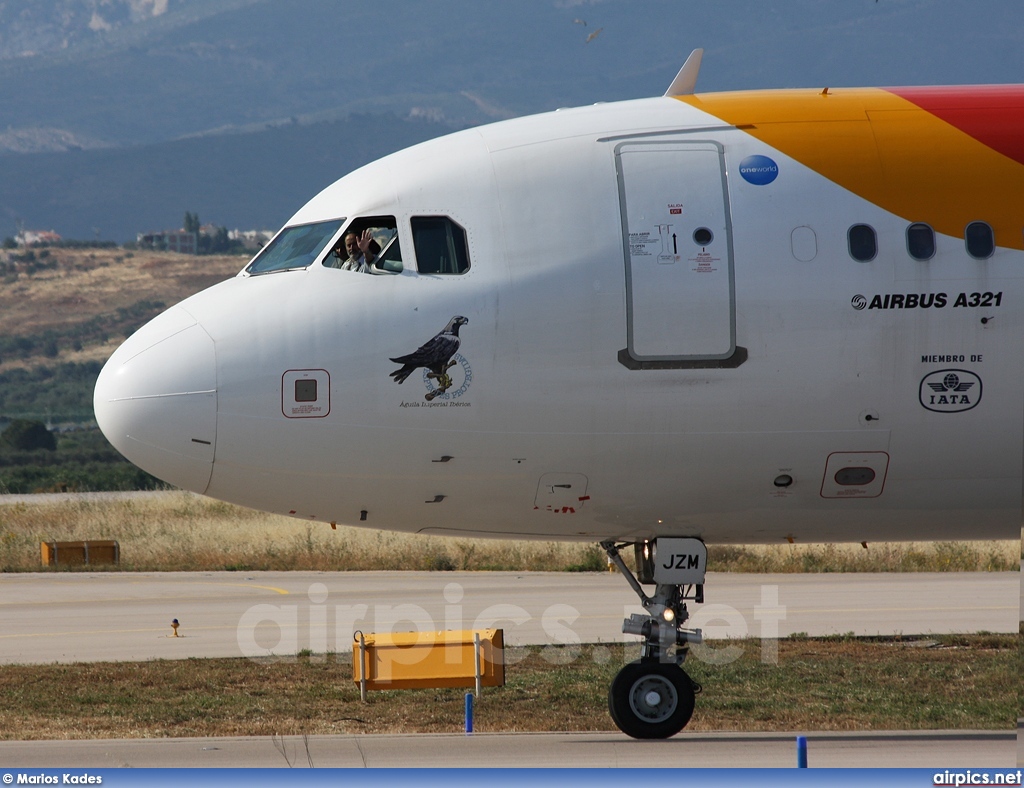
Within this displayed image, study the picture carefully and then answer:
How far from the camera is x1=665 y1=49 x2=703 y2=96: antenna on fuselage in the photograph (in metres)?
13.0

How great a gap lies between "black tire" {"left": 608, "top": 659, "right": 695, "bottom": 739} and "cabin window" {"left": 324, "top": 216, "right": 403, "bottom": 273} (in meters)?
4.40

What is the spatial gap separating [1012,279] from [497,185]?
446 cm

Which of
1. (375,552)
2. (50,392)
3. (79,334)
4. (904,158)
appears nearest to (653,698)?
(904,158)

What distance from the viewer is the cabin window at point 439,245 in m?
11.4

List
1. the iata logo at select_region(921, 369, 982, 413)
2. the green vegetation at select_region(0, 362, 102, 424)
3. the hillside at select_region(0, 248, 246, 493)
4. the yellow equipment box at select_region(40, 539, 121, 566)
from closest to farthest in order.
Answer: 1. the iata logo at select_region(921, 369, 982, 413)
2. the yellow equipment box at select_region(40, 539, 121, 566)
3. the hillside at select_region(0, 248, 246, 493)
4. the green vegetation at select_region(0, 362, 102, 424)

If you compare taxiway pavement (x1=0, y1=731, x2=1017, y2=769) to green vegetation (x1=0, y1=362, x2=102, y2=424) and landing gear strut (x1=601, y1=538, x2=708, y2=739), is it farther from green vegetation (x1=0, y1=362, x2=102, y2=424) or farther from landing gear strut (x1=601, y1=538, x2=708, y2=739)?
green vegetation (x1=0, y1=362, x2=102, y2=424)

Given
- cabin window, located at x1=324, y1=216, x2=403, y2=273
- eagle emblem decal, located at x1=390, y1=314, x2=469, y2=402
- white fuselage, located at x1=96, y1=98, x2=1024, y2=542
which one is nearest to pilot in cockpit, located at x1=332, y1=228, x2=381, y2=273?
cabin window, located at x1=324, y1=216, x2=403, y2=273

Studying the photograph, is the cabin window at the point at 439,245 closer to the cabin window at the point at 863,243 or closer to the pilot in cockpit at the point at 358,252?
the pilot in cockpit at the point at 358,252

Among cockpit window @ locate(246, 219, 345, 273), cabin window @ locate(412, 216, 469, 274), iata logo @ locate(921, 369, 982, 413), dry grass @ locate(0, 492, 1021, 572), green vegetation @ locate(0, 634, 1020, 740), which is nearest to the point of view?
iata logo @ locate(921, 369, 982, 413)

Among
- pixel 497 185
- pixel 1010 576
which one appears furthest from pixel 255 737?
pixel 1010 576

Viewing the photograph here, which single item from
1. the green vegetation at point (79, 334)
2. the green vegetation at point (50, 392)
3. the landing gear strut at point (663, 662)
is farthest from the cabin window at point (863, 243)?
the green vegetation at point (79, 334)

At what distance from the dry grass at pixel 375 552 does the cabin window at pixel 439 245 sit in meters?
20.3

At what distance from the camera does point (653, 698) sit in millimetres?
12398

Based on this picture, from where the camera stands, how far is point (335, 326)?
11.2 meters
